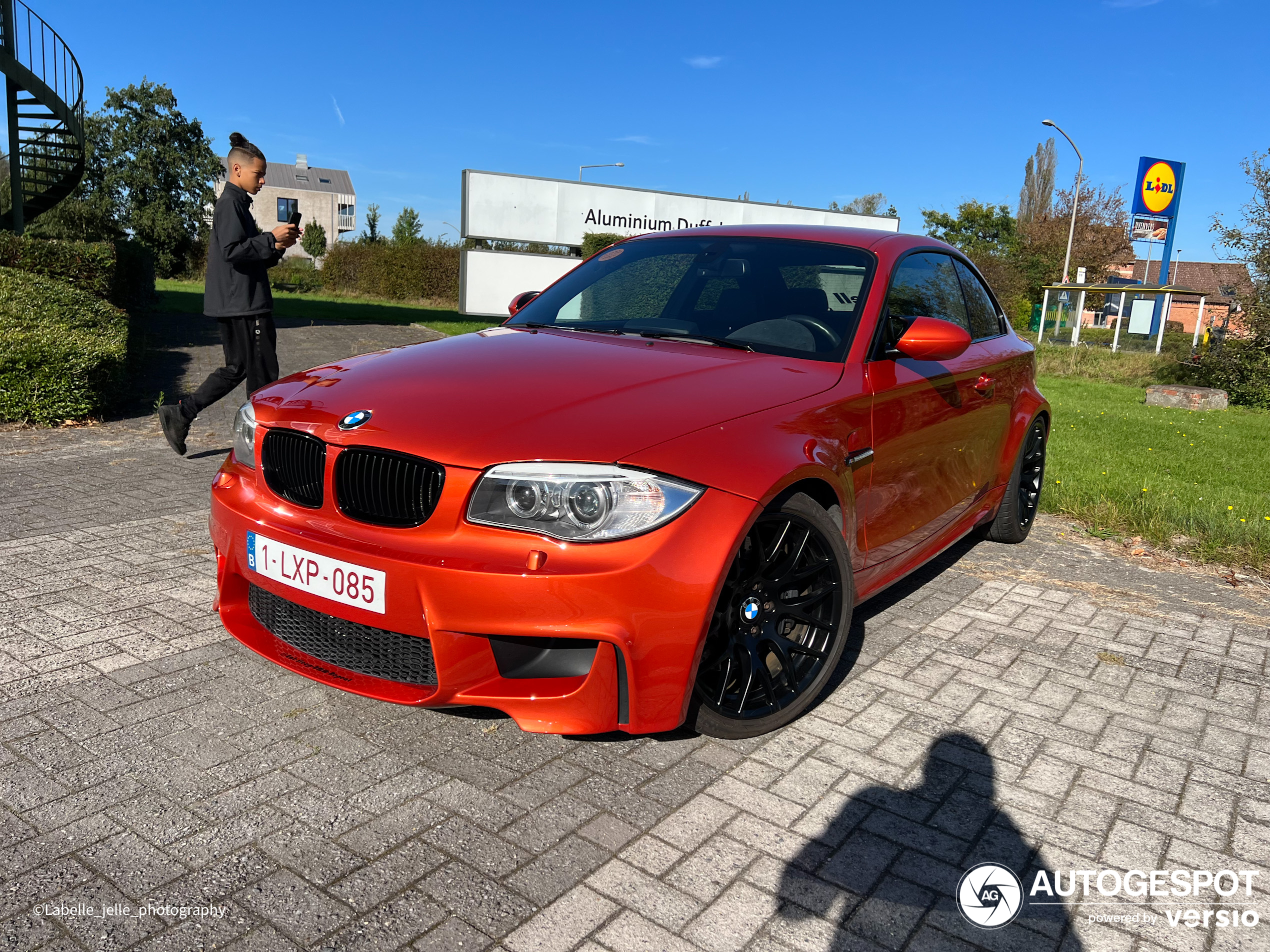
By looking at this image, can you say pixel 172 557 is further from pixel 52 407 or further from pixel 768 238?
pixel 52 407

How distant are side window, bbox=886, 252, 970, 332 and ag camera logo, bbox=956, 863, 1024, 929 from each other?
6.91 ft

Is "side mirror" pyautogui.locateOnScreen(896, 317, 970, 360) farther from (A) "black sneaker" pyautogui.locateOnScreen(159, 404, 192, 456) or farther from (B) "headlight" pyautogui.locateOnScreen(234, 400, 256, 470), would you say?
(A) "black sneaker" pyautogui.locateOnScreen(159, 404, 192, 456)

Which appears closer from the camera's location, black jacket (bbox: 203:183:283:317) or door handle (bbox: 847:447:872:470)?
door handle (bbox: 847:447:872:470)

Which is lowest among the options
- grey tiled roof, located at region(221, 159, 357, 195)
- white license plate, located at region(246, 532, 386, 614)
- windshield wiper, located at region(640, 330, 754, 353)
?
white license plate, located at region(246, 532, 386, 614)

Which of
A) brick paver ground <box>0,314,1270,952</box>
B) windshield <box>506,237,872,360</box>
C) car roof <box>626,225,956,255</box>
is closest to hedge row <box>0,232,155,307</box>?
brick paver ground <box>0,314,1270,952</box>

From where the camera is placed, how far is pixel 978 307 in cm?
498

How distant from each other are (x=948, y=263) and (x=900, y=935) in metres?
3.44

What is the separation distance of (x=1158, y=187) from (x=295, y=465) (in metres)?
36.8

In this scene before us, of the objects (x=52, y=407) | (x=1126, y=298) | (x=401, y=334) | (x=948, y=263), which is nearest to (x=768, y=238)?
(x=948, y=263)

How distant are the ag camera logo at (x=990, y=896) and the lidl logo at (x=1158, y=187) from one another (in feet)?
118

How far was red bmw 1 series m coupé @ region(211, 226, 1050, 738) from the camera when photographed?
8.07 feet

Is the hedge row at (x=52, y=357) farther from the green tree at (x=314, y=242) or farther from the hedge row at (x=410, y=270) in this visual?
the green tree at (x=314, y=242)

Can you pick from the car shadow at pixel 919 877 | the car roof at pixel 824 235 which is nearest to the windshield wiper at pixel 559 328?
the car roof at pixel 824 235

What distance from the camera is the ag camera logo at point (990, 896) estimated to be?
2234mm
